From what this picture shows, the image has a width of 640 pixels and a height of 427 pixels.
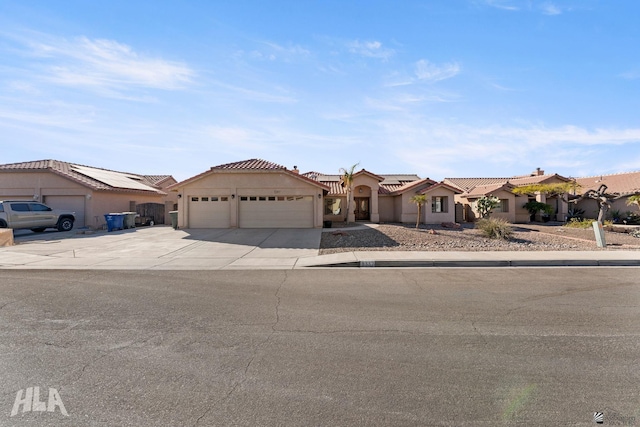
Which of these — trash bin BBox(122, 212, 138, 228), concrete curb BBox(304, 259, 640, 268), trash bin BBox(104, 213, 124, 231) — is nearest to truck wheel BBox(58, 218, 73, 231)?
trash bin BBox(104, 213, 124, 231)

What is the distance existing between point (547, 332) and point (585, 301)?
2.52m

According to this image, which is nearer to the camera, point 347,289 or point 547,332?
point 547,332

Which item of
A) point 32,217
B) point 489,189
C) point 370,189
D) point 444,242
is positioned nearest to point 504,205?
point 489,189

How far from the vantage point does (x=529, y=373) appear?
3939 mm

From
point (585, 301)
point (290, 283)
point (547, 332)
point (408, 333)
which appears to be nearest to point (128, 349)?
point (408, 333)

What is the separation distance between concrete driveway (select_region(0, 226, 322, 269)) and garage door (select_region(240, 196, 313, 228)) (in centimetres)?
145

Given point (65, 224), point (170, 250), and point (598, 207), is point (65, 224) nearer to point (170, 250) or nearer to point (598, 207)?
point (170, 250)

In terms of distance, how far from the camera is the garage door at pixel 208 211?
74.7ft

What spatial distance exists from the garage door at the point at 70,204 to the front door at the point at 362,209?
2002cm

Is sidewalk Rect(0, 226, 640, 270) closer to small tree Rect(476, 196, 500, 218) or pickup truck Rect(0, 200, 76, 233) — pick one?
pickup truck Rect(0, 200, 76, 233)

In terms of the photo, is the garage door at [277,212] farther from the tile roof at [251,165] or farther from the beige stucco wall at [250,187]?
the tile roof at [251,165]

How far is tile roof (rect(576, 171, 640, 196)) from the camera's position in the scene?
31.4 metres

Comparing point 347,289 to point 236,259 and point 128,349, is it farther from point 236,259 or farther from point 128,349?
point 236,259
